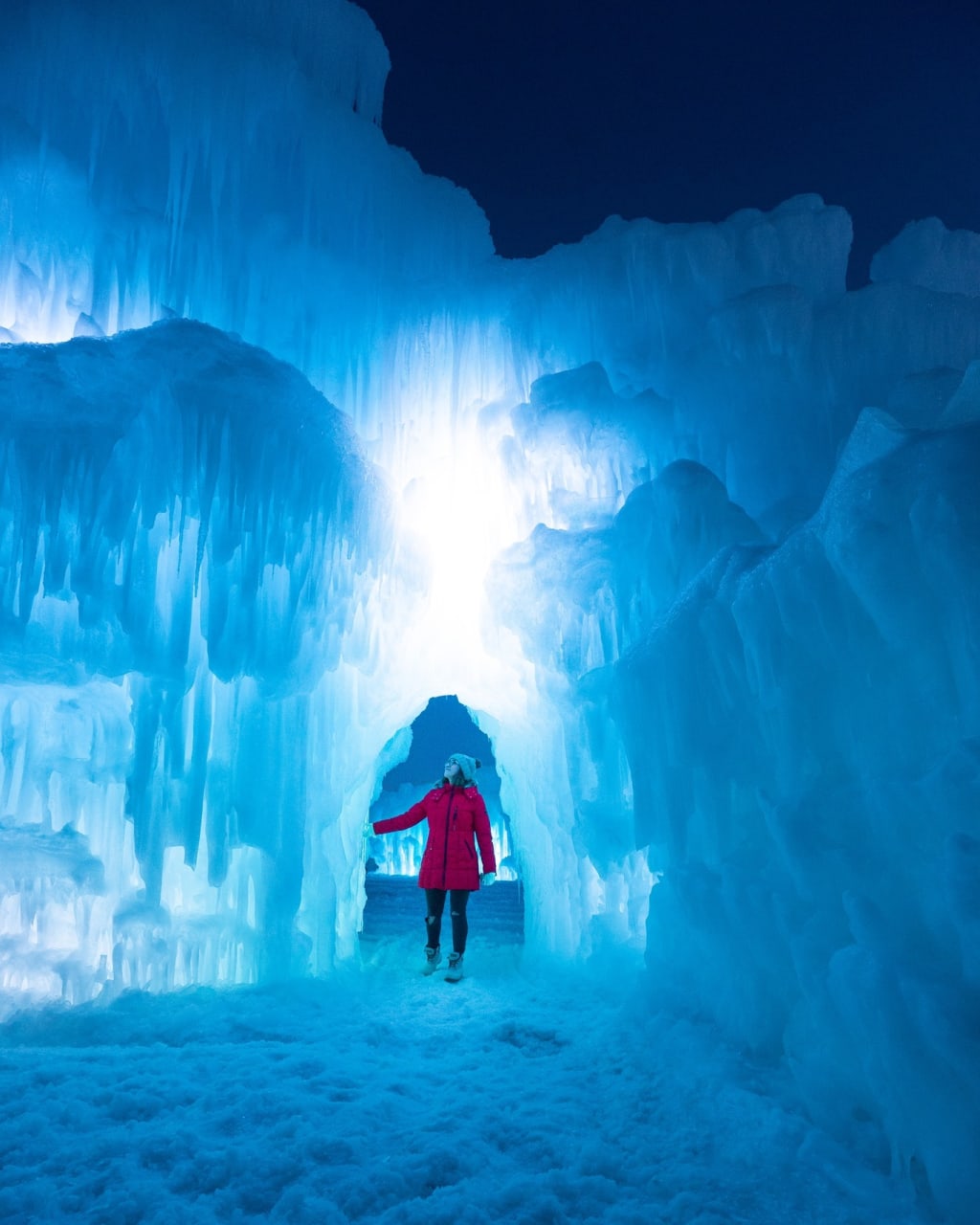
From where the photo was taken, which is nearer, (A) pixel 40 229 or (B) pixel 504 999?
(B) pixel 504 999

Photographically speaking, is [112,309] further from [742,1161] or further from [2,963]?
[742,1161]

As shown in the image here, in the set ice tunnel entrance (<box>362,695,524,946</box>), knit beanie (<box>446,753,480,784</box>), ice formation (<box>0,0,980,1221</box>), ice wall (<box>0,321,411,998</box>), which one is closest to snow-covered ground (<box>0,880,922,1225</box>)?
ice formation (<box>0,0,980,1221</box>)

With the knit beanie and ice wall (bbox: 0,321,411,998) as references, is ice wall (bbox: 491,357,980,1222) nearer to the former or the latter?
the knit beanie

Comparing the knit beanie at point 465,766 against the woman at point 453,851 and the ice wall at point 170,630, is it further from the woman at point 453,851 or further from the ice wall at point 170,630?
the ice wall at point 170,630

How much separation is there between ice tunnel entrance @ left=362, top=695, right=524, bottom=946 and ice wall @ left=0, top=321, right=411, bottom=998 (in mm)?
3806

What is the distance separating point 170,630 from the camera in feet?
24.2

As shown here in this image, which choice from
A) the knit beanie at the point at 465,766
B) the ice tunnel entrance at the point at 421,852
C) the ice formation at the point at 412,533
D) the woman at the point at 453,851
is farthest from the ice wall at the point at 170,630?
the ice tunnel entrance at the point at 421,852

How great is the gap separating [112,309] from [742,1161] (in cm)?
926

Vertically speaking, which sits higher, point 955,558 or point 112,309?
point 112,309

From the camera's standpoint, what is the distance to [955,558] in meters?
3.60

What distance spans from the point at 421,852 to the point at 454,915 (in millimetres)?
18038

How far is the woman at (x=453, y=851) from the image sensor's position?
25.6ft

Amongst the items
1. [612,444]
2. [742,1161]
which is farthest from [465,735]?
[742,1161]

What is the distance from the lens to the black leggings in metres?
7.82
